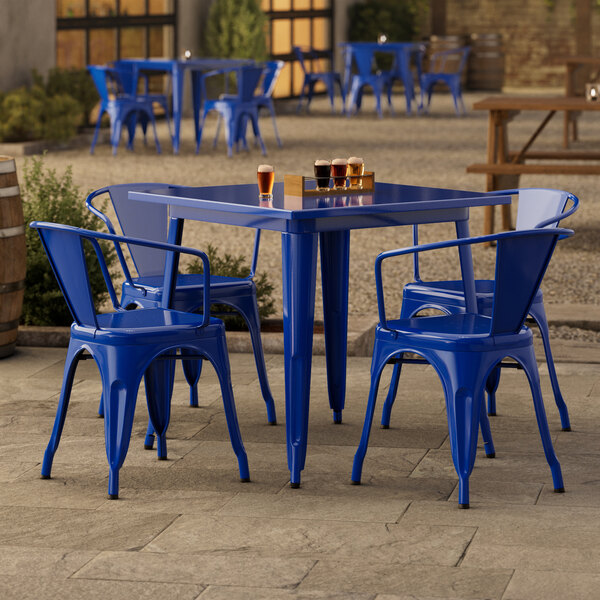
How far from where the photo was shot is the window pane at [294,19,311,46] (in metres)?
18.2

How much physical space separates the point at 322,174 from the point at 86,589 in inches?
55.3

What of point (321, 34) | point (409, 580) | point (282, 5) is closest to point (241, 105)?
point (282, 5)

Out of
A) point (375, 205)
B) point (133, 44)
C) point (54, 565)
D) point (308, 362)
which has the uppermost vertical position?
point (133, 44)

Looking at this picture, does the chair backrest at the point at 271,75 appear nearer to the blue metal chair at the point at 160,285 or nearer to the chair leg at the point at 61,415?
the blue metal chair at the point at 160,285

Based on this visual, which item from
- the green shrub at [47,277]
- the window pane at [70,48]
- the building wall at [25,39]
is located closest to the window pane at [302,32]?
the window pane at [70,48]

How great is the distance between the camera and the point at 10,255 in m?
4.44

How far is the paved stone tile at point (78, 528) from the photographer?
2.83 metres

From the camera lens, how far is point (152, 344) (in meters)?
3.17

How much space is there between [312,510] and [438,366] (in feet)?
1.44

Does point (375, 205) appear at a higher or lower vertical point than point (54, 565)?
higher

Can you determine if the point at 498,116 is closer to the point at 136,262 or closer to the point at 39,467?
the point at 136,262

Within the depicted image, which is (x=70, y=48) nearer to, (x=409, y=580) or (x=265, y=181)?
(x=265, y=181)

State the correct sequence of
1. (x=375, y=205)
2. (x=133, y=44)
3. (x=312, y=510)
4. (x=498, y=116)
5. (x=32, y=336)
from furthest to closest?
(x=133, y=44) < (x=498, y=116) < (x=32, y=336) < (x=375, y=205) < (x=312, y=510)

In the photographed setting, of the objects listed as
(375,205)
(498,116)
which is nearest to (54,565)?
(375,205)
